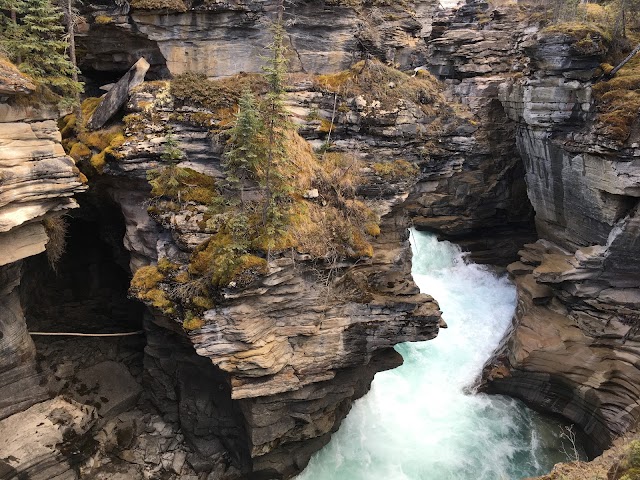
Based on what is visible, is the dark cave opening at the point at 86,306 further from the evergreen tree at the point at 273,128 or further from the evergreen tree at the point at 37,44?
the evergreen tree at the point at 273,128

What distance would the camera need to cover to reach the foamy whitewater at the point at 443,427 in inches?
669

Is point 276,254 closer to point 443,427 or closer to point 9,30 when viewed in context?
point 9,30

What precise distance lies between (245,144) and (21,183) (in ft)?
19.8

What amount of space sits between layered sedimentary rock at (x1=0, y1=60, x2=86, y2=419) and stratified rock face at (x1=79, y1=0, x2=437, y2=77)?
15.1ft

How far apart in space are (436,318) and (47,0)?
15486mm

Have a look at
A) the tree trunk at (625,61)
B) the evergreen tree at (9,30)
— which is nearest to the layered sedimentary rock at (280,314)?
the evergreen tree at (9,30)

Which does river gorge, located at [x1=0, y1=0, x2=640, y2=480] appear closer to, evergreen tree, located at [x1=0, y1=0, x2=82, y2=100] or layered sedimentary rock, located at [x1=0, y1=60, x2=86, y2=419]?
layered sedimentary rock, located at [x1=0, y1=60, x2=86, y2=419]

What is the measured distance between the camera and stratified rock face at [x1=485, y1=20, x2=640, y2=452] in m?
17.7

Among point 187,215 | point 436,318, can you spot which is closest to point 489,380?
point 436,318

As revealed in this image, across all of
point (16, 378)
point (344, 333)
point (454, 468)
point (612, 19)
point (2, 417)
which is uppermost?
point (612, 19)

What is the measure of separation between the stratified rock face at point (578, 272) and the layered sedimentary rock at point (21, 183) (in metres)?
18.4

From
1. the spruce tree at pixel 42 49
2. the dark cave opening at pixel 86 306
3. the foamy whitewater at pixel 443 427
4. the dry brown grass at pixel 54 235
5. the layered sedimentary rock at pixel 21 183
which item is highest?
the spruce tree at pixel 42 49

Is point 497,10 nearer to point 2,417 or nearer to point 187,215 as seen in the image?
point 187,215

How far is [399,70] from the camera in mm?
18156
